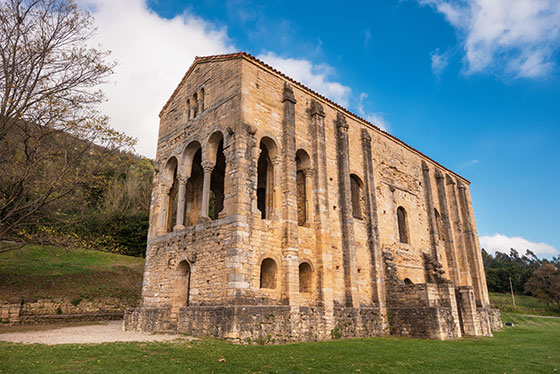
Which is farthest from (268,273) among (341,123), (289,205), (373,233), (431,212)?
(431,212)

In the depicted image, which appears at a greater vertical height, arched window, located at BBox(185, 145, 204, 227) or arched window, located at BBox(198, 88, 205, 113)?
arched window, located at BBox(198, 88, 205, 113)

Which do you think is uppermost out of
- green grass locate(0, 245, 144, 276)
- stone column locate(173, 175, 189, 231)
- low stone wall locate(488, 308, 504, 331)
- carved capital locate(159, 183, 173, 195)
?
carved capital locate(159, 183, 173, 195)

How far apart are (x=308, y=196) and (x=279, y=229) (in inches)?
100

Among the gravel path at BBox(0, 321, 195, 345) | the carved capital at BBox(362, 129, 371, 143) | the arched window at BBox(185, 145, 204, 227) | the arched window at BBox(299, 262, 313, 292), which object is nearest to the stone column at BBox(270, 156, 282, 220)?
the arched window at BBox(299, 262, 313, 292)

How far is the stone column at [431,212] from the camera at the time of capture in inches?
868

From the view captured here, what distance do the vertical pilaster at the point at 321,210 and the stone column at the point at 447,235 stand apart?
40.2 ft

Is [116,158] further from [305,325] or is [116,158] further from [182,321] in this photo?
[305,325]

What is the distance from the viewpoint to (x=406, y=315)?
617 inches

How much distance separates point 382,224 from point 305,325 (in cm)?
834

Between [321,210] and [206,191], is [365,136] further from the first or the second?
[206,191]

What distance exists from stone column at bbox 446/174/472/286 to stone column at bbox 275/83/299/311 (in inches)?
640

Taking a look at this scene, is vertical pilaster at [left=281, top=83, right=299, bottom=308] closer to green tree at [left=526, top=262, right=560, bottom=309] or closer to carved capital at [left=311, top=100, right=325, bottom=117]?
carved capital at [left=311, top=100, right=325, bottom=117]

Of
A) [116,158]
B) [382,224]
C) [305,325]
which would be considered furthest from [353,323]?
[116,158]

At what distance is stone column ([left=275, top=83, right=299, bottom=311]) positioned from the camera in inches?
496
